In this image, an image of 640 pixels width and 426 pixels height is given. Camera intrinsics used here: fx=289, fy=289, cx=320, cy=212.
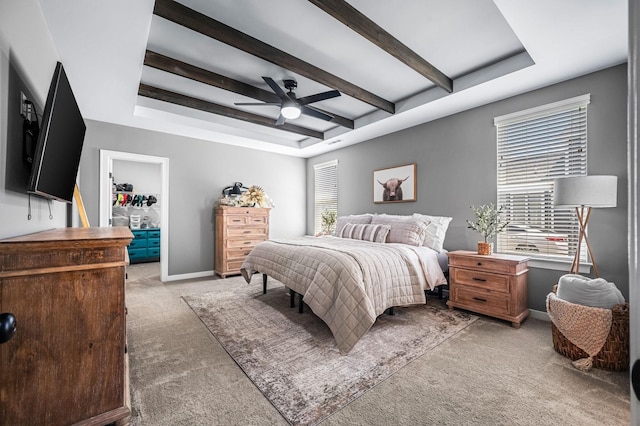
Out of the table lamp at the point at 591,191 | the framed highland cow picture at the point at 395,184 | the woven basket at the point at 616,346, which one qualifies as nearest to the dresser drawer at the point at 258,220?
the framed highland cow picture at the point at 395,184

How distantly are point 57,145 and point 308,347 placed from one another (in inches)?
90.5

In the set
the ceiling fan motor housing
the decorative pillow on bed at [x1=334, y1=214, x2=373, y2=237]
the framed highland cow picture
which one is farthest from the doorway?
the framed highland cow picture

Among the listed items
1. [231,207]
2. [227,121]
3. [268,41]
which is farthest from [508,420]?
[227,121]

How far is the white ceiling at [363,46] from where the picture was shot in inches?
85.4

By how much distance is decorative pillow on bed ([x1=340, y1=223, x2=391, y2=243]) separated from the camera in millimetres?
3908

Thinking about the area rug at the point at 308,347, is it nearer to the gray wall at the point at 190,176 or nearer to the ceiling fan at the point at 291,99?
the gray wall at the point at 190,176

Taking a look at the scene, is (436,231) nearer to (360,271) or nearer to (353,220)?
(353,220)

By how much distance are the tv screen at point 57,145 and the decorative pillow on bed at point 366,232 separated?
10.5 feet

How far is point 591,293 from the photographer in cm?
221

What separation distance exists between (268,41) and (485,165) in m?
2.91

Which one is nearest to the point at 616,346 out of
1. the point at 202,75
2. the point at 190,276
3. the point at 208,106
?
the point at 202,75

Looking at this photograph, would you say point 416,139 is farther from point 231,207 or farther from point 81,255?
point 81,255

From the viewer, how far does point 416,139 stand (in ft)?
14.6

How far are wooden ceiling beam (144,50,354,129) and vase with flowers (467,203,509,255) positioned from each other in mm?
2844
